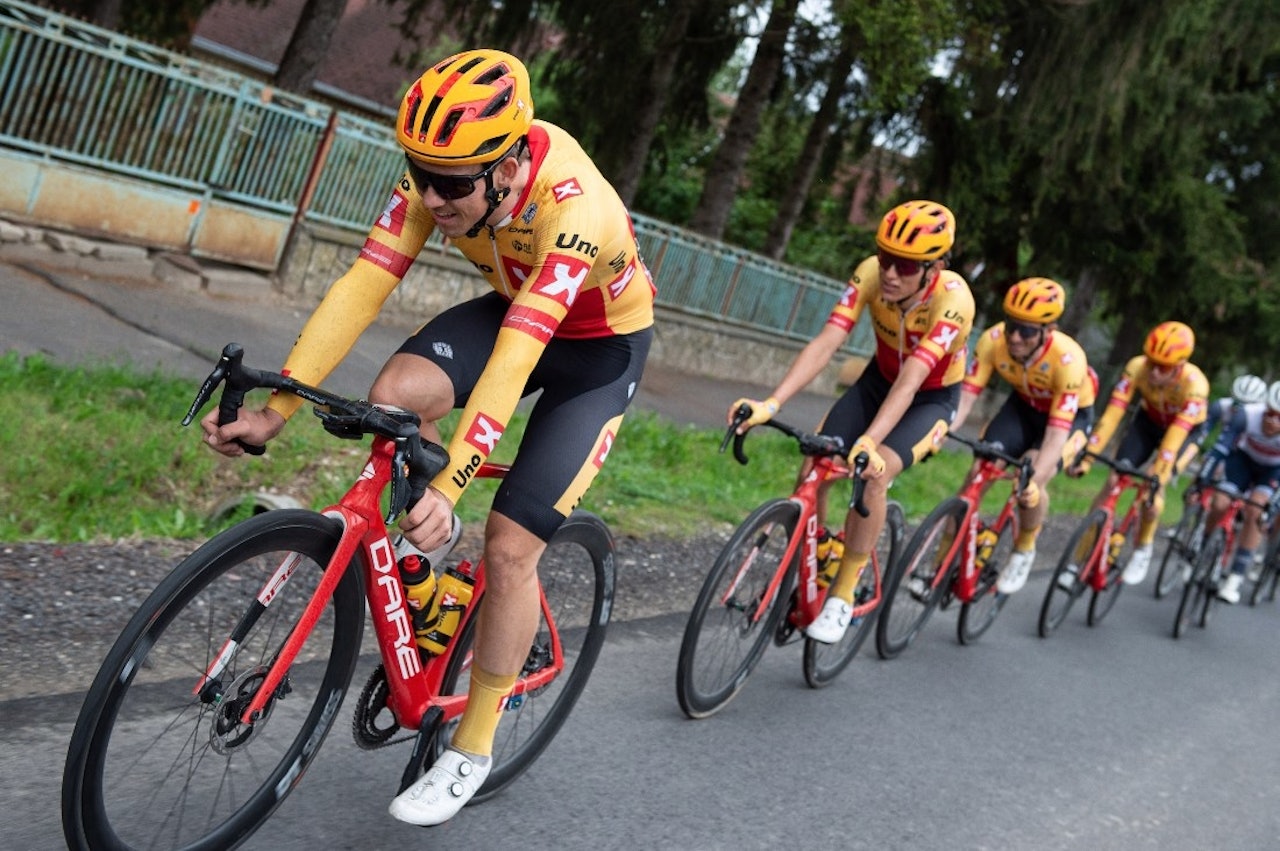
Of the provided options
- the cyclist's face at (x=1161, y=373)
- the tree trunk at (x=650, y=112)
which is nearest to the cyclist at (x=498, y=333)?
the cyclist's face at (x=1161, y=373)

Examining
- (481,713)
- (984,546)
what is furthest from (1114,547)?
(481,713)

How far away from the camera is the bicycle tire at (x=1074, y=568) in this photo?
9.04 m

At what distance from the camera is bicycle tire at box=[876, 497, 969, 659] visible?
716 centimetres

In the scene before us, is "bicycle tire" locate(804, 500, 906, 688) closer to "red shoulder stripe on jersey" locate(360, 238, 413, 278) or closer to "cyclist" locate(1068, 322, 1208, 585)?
"red shoulder stripe on jersey" locate(360, 238, 413, 278)

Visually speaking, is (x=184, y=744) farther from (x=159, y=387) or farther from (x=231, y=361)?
(x=159, y=387)

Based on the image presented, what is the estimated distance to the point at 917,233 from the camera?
5.84 metres

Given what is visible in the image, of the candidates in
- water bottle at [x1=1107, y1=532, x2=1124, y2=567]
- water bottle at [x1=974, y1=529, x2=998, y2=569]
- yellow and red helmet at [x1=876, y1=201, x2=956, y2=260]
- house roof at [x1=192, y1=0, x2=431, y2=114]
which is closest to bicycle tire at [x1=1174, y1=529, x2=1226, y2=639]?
water bottle at [x1=1107, y1=532, x2=1124, y2=567]

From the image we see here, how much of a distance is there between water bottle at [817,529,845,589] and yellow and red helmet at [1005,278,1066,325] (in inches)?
78.4

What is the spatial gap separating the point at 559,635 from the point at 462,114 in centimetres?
194

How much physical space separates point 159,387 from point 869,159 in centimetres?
1536

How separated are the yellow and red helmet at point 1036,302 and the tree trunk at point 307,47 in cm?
876

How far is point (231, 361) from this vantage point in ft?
10.0

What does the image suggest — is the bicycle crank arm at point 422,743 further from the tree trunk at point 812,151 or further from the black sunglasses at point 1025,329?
the tree trunk at point 812,151

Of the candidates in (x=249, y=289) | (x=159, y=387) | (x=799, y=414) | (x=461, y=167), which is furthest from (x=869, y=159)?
(x=461, y=167)
